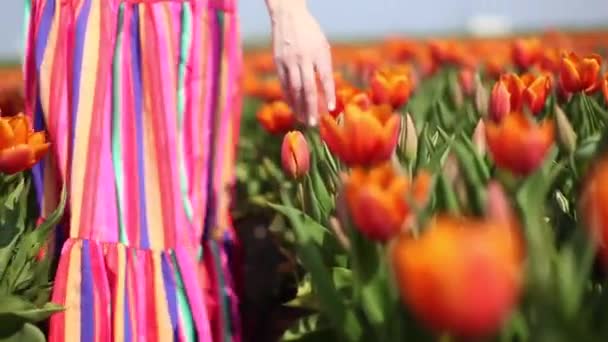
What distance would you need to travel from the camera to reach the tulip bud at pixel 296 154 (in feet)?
4.57

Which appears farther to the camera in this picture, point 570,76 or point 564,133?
point 570,76

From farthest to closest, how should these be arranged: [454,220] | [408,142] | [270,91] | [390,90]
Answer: [270,91]
[390,90]
[408,142]
[454,220]

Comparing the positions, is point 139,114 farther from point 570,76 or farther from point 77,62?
point 570,76

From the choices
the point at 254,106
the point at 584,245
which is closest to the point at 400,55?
the point at 254,106

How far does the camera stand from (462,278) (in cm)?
55

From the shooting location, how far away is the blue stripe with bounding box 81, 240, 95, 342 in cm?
133

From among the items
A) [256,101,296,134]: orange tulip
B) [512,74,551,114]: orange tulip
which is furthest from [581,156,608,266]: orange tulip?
[256,101,296,134]: orange tulip

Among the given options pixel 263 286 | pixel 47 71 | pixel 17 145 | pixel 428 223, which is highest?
pixel 47 71

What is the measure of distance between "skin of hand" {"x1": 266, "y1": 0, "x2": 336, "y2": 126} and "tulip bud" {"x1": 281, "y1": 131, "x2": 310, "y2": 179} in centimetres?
8

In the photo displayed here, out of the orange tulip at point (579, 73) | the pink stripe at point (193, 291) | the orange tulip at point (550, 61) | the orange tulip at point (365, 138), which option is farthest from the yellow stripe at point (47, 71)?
the orange tulip at point (550, 61)

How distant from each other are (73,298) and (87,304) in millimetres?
25

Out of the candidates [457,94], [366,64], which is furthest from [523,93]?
[366,64]

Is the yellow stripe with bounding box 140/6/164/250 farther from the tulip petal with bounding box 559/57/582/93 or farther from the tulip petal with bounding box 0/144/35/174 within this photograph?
the tulip petal with bounding box 559/57/582/93

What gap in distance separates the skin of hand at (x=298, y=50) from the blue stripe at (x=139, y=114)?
244 mm
